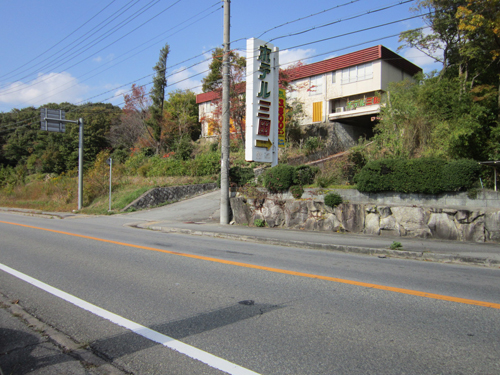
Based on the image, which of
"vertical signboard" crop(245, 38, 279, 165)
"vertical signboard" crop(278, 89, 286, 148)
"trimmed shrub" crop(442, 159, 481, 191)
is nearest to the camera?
"trimmed shrub" crop(442, 159, 481, 191)

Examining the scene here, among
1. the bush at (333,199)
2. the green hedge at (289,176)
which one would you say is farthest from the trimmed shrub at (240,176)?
the bush at (333,199)

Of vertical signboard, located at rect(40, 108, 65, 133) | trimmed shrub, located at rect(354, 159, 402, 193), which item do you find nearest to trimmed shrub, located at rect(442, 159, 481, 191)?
trimmed shrub, located at rect(354, 159, 402, 193)

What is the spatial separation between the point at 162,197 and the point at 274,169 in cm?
1154

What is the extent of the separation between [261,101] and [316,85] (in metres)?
16.6

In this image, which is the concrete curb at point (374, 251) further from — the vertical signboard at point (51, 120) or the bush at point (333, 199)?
the vertical signboard at point (51, 120)

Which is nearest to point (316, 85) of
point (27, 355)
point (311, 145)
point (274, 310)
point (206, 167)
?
point (311, 145)

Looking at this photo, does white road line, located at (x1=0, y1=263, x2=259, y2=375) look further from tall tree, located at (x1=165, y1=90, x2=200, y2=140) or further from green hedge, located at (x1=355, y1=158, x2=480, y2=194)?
tall tree, located at (x1=165, y1=90, x2=200, y2=140)

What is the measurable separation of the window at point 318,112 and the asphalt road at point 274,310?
23.5 m

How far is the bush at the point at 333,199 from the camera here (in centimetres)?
1262

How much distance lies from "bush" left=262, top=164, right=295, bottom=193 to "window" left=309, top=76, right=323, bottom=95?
59.1 feet

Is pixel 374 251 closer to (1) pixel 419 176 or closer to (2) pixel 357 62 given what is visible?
(1) pixel 419 176

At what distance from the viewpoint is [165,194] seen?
78.8 ft

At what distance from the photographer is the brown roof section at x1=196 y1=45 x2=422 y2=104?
2766 cm

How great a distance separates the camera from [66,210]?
26.1 meters
